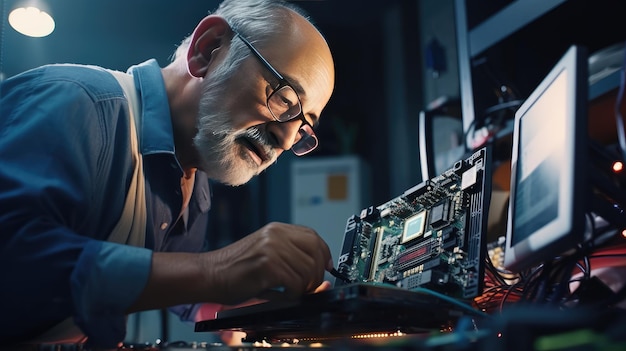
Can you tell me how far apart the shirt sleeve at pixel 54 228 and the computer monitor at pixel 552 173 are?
51cm

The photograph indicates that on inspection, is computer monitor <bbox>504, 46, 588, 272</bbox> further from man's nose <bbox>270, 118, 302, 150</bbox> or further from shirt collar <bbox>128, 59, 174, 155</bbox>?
shirt collar <bbox>128, 59, 174, 155</bbox>

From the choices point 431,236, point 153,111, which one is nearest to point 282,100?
point 153,111

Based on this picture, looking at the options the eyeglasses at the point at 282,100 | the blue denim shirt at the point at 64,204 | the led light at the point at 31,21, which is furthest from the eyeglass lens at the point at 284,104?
the led light at the point at 31,21

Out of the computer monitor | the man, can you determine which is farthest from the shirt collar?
the computer monitor

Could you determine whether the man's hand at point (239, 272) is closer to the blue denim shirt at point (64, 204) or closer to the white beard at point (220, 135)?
the blue denim shirt at point (64, 204)

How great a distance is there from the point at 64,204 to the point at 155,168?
41cm

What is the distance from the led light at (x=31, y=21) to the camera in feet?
3.75

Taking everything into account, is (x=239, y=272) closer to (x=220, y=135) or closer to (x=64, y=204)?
(x=64, y=204)

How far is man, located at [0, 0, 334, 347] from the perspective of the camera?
31.3 inches

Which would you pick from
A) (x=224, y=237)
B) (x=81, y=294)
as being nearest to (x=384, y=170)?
(x=224, y=237)

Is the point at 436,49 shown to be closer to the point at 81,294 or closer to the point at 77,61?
the point at 77,61

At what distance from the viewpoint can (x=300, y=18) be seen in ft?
4.78

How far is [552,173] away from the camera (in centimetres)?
78

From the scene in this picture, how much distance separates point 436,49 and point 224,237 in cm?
157
